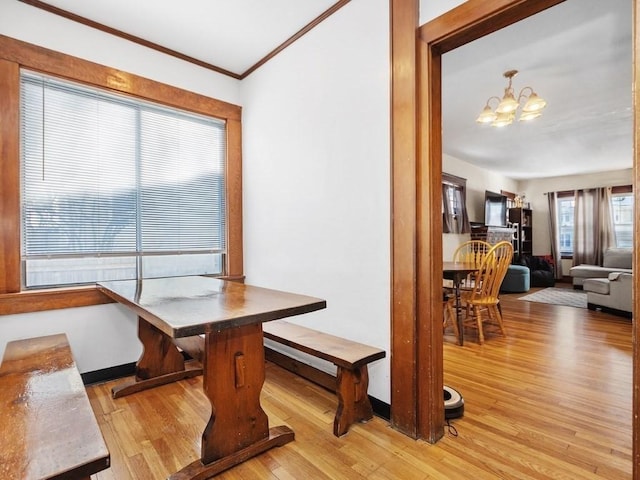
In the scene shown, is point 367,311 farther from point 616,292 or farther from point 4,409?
point 616,292

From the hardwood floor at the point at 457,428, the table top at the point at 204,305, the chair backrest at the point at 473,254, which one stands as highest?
the chair backrest at the point at 473,254

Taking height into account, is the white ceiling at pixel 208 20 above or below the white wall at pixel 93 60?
above

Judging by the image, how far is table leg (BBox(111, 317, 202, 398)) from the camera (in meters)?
2.37

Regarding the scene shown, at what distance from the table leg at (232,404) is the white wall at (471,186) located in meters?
4.83

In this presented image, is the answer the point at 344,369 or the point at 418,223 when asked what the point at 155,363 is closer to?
the point at 344,369

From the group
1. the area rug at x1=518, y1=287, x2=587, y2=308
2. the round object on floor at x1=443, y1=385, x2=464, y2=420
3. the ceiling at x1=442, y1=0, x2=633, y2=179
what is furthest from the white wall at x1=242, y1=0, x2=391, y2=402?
the area rug at x1=518, y1=287, x2=587, y2=308

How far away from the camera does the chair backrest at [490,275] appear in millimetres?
3299

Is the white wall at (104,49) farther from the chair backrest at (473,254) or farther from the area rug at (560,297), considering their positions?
the area rug at (560,297)

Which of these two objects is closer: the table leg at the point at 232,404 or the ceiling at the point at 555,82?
the table leg at the point at 232,404

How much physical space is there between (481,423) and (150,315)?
1.85 metres

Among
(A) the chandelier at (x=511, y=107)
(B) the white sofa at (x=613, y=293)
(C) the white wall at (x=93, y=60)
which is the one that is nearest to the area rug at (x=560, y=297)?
(B) the white sofa at (x=613, y=293)

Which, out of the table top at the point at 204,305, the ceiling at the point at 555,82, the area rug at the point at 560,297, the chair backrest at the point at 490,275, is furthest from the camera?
the area rug at the point at 560,297

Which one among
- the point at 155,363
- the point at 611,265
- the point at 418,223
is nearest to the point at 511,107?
the point at 418,223

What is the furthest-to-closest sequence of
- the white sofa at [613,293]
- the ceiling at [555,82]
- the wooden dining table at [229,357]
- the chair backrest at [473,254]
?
the white sofa at [613,293], the chair backrest at [473,254], the ceiling at [555,82], the wooden dining table at [229,357]
